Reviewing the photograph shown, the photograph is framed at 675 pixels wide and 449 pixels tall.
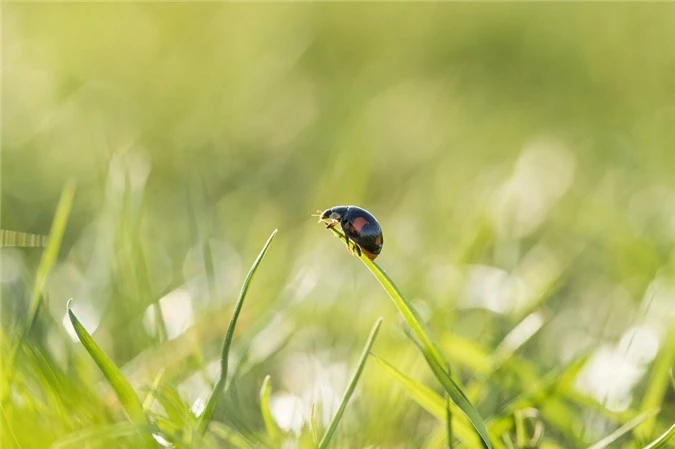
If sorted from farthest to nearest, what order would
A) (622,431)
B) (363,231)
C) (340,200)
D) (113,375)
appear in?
(340,200) → (363,231) → (622,431) → (113,375)

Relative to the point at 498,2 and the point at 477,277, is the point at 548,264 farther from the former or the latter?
the point at 498,2

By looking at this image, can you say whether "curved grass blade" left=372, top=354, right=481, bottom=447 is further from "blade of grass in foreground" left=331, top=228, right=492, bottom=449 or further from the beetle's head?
the beetle's head

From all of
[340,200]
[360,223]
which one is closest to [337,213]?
[360,223]

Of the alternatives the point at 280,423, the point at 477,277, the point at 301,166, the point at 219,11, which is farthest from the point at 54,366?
the point at 219,11

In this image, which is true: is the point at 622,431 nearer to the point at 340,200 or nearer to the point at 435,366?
the point at 435,366

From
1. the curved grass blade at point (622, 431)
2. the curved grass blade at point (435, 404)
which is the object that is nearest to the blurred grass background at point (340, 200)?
the curved grass blade at point (622, 431)

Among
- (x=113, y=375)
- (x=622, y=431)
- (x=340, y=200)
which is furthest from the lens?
(x=340, y=200)

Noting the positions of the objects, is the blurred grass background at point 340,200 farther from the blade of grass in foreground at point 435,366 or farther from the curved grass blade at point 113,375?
the blade of grass in foreground at point 435,366
